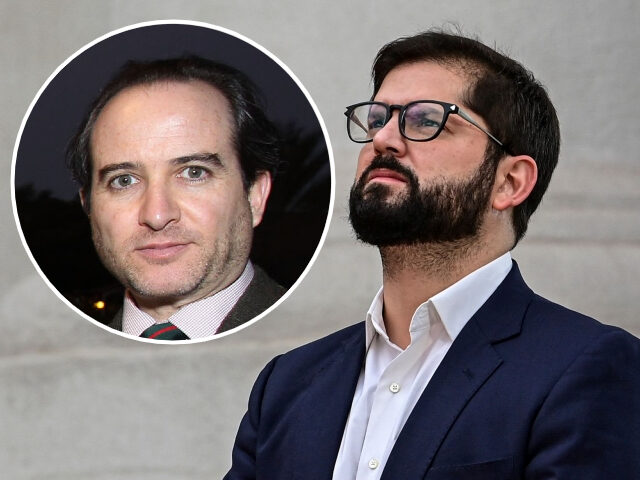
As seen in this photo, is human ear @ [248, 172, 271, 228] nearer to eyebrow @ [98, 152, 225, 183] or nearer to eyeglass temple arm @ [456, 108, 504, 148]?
eyebrow @ [98, 152, 225, 183]

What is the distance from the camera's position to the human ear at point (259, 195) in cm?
289

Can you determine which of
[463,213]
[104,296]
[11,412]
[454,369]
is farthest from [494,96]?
[11,412]

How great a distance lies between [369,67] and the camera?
314cm

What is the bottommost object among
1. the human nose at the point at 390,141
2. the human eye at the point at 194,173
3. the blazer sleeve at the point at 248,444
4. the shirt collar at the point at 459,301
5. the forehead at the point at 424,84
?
the blazer sleeve at the point at 248,444

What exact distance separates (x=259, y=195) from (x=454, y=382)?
1119 millimetres

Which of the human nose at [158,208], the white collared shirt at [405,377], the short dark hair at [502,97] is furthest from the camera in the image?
the human nose at [158,208]

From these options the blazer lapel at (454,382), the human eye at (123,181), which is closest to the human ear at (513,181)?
the blazer lapel at (454,382)

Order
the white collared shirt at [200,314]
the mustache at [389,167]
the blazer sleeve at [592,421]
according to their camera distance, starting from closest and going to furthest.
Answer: the blazer sleeve at [592,421] → the mustache at [389,167] → the white collared shirt at [200,314]

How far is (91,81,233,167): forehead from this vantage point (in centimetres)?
285

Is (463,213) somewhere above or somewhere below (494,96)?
Result: below

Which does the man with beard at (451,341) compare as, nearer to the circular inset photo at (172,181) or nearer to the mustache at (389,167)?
the mustache at (389,167)

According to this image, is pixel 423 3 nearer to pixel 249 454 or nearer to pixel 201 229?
pixel 201 229

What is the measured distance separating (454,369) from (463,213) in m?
0.33

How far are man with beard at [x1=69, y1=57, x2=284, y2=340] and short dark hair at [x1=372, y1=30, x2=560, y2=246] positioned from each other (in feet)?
2.20
